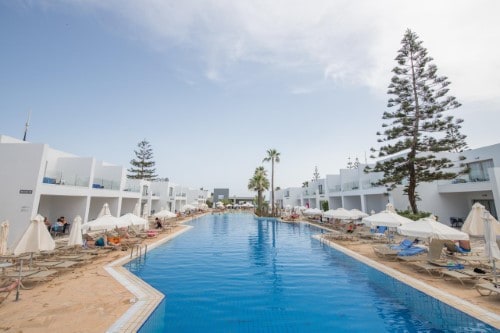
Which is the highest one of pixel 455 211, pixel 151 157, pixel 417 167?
pixel 151 157

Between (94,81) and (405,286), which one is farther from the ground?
(94,81)

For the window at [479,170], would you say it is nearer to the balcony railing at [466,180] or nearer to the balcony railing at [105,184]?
the balcony railing at [466,180]

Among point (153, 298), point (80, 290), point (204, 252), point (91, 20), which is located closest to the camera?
point (153, 298)

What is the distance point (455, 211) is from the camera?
2205 cm

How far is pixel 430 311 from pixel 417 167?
16.3 m

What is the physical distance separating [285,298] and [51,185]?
1488cm

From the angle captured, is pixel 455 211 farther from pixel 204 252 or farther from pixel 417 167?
pixel 204 252

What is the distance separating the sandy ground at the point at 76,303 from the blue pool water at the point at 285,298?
0.95 metres

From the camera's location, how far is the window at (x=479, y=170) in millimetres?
18953

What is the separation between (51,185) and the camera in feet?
47.5

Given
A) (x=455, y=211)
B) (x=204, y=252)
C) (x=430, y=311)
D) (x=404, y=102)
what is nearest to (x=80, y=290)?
(x=204, y=252)

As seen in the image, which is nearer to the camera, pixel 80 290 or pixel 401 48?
pixel 80 290

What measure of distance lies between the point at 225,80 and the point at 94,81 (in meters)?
8.15

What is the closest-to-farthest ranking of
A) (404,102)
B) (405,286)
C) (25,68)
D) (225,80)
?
(405,286) → (25,68) → (225,80) → (404,102)
